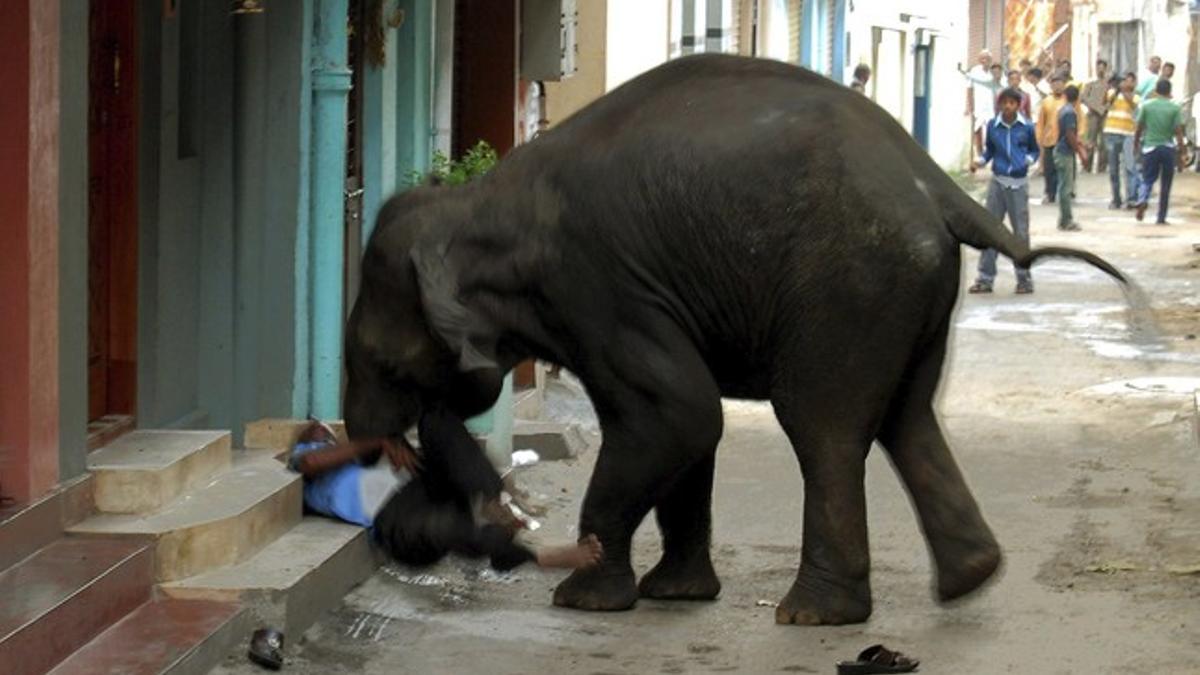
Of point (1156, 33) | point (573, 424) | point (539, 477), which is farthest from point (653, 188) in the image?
point (1156, 33)

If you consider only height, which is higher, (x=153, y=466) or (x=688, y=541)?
(x=153, y=466)

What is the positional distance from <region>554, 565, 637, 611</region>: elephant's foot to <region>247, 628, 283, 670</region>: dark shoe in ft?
4.47

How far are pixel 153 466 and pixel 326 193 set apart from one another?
2.30m

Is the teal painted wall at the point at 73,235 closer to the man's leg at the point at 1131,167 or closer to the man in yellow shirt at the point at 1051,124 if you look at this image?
the man in yellow shirt at the point at 1051,124

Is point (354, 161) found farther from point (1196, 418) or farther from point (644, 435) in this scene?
point (1196, 418)

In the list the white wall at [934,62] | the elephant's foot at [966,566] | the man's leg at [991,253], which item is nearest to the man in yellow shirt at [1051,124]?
the white wall at [934,62]

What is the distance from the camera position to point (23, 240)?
7.79m

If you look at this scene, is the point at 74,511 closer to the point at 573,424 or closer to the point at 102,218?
the point at 102,218

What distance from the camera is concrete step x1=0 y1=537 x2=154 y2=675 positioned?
707 centimetres

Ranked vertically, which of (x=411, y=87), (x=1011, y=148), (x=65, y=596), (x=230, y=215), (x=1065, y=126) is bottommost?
(x=65, y=596)

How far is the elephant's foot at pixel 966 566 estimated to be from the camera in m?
8.80

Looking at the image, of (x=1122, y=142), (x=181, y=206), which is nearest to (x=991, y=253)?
(x=1122, y=142)

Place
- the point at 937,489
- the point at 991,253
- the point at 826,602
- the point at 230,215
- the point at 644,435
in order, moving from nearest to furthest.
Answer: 1. the point at 644,435
2. the point at 826,602
3. the point at 937,489
4. the point at 230,215
5. the point at 991,253

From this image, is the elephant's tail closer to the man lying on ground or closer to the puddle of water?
the man lying on ground
